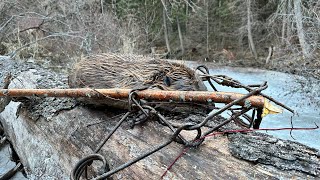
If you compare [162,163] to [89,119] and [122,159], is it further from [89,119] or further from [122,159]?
[89,119]

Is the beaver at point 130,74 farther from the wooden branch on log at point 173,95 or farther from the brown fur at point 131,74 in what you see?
the wooden branch on log at point 173,95

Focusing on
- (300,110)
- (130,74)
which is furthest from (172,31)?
(130,74)

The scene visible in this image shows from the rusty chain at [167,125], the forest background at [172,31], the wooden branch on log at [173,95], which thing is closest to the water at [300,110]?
the forest background at [172,31]

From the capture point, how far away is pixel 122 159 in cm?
214

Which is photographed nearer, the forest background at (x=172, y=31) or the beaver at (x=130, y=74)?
the beaver at (x=130, y=74)

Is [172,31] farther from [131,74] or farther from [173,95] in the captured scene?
[173,95]

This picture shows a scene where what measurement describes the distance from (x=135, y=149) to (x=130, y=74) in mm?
629

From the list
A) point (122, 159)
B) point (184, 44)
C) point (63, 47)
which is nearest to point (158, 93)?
point (122, 159)

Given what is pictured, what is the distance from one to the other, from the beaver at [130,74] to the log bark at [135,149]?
22 cm

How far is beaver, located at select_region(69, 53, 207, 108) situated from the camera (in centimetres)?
241

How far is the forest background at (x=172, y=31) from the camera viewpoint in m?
8.78

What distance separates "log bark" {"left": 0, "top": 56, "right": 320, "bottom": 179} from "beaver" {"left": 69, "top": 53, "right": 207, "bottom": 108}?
0.22 m

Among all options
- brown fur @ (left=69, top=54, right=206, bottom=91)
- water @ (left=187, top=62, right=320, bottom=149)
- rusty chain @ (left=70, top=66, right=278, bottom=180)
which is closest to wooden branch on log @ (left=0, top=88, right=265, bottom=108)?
rusty chain @ (left=70, top=66, right=278, bottom=180)

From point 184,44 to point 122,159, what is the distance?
970 inches
